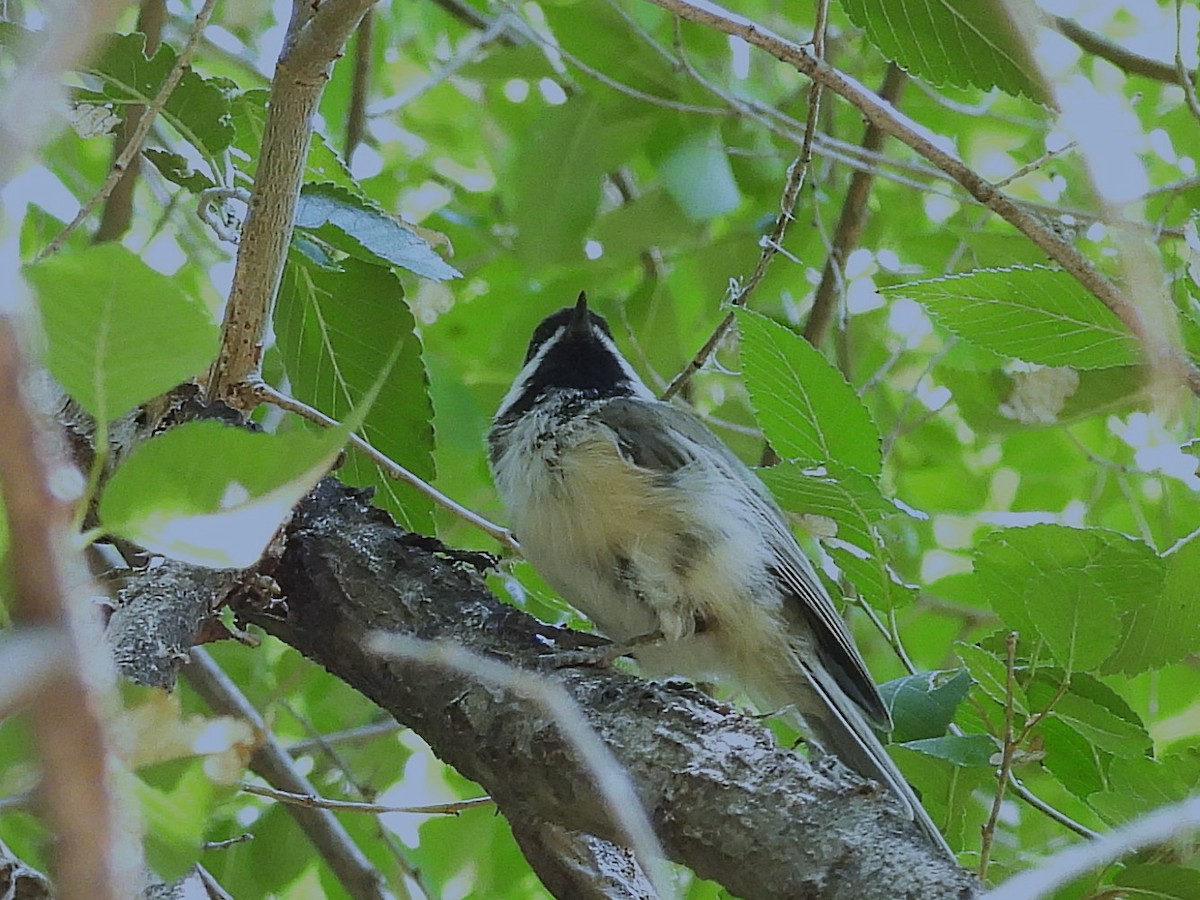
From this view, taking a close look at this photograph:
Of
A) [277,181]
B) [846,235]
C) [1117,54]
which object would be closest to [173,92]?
[277,181]

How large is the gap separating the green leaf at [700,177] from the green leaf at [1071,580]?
54.5 inches

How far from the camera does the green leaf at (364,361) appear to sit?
196cm

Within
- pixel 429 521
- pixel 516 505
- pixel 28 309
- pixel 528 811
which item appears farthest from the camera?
pixel 516 505

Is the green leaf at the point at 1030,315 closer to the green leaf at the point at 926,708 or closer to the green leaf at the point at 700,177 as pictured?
the green leaf at the point at 926,708

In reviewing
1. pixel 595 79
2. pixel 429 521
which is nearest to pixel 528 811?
pixel 429 521

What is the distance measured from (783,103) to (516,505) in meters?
1.67

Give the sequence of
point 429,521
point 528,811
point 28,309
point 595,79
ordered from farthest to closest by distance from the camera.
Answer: point 595,79 → point 429,521 → point 528,811 → point 28,309

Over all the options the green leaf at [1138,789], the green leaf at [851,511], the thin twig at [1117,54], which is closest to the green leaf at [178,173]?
the green leaf at [851,511]

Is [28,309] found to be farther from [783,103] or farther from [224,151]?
[783,103]

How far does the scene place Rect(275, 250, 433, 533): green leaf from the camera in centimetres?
196

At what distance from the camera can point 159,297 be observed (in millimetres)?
809

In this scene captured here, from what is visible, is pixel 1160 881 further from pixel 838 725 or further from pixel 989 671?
pixel 838 725

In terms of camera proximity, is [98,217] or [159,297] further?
[98,217]

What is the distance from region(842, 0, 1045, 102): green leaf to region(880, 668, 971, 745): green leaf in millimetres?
752
